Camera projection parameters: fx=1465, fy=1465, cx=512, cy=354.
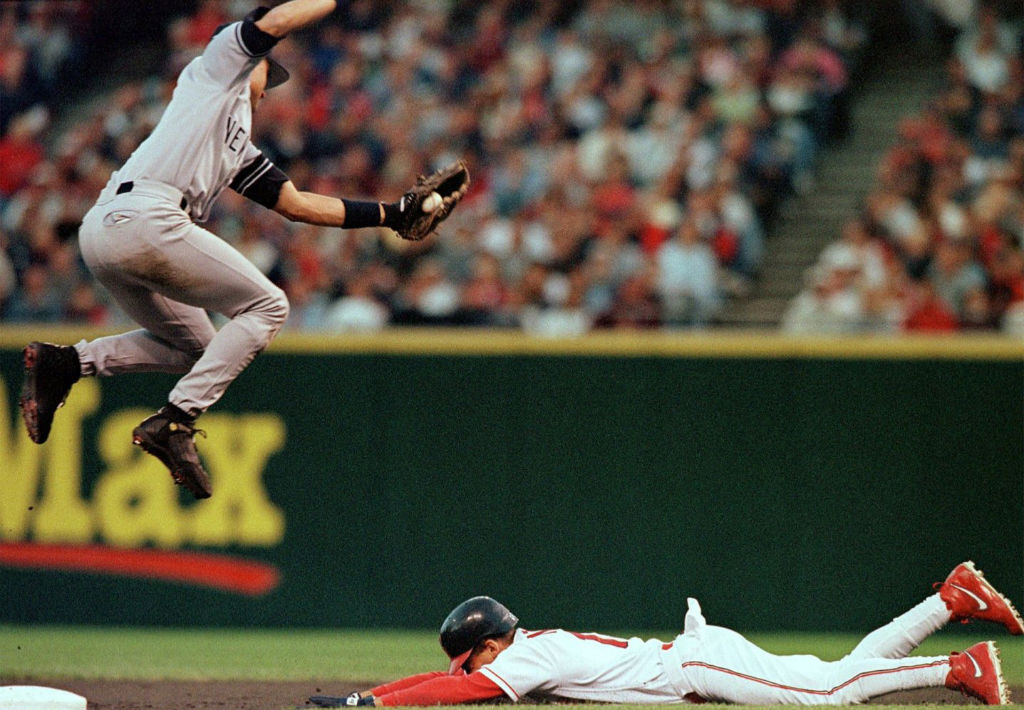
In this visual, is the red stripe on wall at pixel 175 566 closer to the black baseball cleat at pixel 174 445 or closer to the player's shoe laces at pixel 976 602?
the black baseball cleat at pixel 174 445

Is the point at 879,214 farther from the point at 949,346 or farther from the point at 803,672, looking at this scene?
the point at 803,672

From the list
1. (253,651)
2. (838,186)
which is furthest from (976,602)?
(838,186)

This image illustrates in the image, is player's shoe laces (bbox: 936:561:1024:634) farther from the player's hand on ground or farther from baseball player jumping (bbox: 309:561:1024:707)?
the player's hand on ground

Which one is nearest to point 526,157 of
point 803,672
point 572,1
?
point 572,1

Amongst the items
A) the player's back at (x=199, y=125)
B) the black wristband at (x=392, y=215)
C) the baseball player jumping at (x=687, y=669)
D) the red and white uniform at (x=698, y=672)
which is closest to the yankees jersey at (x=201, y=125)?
the player's back at (x=199, y=125)

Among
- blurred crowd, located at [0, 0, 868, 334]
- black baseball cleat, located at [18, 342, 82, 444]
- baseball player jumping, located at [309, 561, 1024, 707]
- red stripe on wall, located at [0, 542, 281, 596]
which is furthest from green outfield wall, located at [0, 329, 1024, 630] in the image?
black baseball cleat, located at [18, 342, 82, 444]

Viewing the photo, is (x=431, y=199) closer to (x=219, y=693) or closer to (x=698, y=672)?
(x=698, y=672)
